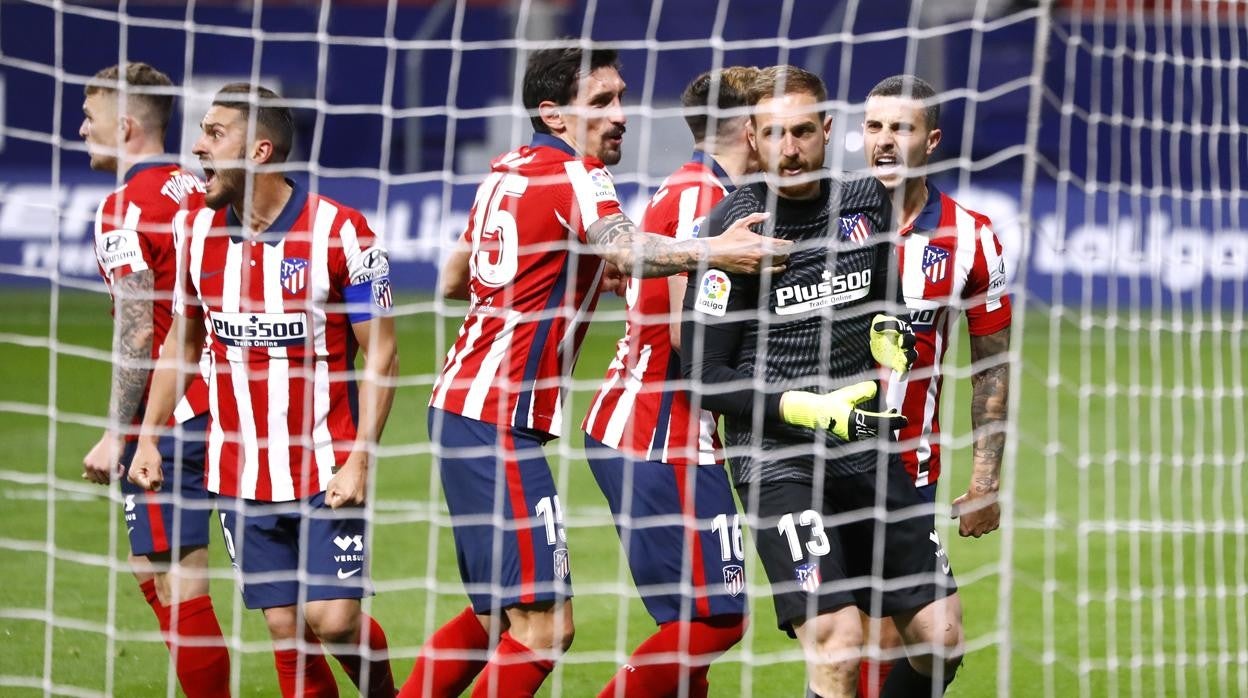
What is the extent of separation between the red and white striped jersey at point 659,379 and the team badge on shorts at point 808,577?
1.52 ft

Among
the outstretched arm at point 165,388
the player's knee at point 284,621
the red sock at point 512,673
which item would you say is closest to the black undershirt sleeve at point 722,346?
the red sock at point 512,673

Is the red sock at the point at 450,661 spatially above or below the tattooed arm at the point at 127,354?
below

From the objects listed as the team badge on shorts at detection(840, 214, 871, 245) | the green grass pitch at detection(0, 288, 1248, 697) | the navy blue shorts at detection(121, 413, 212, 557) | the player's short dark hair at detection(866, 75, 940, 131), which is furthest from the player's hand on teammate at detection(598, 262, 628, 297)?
the navy blue shorts at detection(121, 413, 212, 557)

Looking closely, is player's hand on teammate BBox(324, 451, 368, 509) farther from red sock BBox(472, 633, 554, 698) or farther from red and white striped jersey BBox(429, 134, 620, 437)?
red sock BBox(472, 633, 554, 698)

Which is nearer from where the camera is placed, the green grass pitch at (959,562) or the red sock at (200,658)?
the red sock at (200,658)

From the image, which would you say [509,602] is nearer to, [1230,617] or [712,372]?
[712,372]

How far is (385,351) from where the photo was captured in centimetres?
465

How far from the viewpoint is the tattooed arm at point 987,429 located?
15.3ft

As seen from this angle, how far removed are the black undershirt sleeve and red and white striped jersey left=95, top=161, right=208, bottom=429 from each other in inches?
63.2

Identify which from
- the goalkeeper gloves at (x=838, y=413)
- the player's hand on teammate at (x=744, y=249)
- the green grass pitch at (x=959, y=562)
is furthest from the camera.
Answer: the green grass pitch at (x=959, y=562)

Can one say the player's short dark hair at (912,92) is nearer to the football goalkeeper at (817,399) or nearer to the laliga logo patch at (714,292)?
the football goalkeeper at (817,399)

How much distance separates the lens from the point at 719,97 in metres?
4.83

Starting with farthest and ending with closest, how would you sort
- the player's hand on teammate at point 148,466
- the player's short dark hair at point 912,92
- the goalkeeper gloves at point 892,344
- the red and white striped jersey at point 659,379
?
the player's hand on teammate at point 148,466, the player's short dark hair at point 912,92, the red and white striped jersey at point 659,379, the goalkeeper gloves at point 892,344

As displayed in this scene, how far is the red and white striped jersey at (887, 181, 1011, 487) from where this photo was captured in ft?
15.1
